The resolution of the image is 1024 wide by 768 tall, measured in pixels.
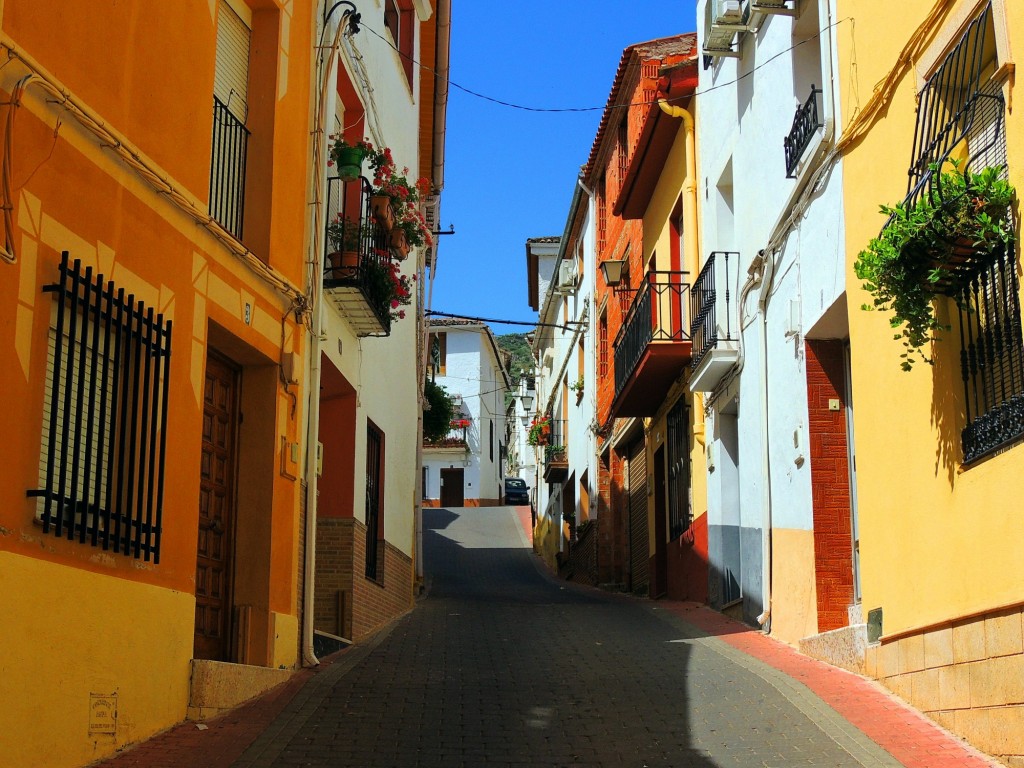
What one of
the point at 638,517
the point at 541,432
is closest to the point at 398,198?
the point at 638,517

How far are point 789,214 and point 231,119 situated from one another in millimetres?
5042

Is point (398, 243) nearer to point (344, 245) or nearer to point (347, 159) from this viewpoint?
point (344, 245)

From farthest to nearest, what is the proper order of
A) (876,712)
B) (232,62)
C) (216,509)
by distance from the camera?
1. (232,62)
2. (216,509)
3. (876,712)

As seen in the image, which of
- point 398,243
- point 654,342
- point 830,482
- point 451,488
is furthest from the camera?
point 451,488

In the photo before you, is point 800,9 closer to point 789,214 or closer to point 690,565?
point 789,214

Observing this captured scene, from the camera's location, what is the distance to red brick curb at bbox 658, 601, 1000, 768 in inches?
266

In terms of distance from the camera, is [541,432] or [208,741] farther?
[541,432]

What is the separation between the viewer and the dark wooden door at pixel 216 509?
9.16 meters

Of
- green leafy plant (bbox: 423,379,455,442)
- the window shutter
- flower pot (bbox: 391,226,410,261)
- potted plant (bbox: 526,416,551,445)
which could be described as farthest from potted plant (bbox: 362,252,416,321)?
green leafy plant (bbox: 423,379,455,442)

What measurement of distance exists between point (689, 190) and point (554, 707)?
30.8ft

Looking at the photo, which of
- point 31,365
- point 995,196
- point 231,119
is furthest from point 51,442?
point 995,196

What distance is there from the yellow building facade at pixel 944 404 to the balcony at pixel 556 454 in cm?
2432

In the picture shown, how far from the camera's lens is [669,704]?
8.54 m

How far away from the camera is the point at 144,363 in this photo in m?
7.47
